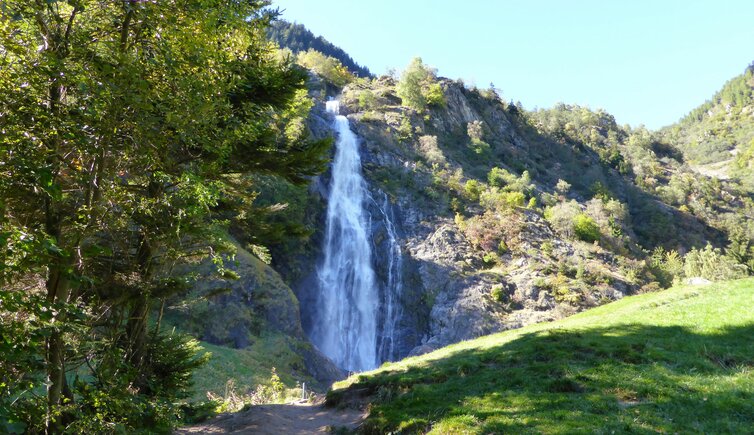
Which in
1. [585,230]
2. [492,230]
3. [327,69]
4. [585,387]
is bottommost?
[585,387]

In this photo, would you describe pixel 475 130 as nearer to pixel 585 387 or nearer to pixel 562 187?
pixel 562 187

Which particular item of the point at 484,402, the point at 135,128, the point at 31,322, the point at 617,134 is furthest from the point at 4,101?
the point at 617,134

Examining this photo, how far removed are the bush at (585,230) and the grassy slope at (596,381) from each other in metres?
28.6

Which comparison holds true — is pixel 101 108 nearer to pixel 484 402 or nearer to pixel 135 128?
pixel 135 128

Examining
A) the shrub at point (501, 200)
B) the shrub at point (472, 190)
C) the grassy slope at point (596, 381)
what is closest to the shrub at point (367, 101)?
the shrub at point (472, 190)

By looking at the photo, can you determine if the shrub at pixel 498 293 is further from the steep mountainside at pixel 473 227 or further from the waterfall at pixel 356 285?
the waterfall at pixel 356 285

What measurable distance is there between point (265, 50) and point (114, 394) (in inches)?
239

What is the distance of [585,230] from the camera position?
136 feet

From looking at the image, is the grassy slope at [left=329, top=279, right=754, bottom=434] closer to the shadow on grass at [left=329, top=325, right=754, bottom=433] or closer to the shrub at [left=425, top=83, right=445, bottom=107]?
the shadow on grass at [left=329, top=325, right=754, bottom=433]

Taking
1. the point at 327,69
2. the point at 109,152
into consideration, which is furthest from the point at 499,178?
the point at 109,152

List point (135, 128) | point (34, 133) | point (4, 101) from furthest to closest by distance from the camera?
point (135, 128) → point (34, 133) → point (4, 101)

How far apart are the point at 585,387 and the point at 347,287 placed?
88.0 feet

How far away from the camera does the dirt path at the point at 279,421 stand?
30.6 feet

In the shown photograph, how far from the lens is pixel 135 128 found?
4992 mm
